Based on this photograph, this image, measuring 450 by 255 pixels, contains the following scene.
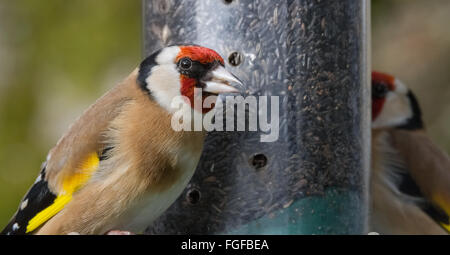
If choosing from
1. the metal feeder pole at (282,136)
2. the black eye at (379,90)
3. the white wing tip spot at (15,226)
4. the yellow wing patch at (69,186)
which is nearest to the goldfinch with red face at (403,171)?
the black eye at (379,90)

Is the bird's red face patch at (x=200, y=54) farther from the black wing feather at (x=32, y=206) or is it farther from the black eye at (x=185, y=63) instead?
the black wing feather at (x=32, y=206)

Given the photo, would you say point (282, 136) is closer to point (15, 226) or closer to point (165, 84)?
point (165, 84)

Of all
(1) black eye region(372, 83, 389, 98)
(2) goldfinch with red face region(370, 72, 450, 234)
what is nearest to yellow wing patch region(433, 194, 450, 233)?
(2) goldfinch with red face region(370, 72, 450, 234)

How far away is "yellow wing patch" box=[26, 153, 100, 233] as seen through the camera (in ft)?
12.5

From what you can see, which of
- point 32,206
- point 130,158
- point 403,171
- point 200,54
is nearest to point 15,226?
point 32,206

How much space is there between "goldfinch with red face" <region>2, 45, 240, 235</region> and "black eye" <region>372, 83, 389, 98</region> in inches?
80.2

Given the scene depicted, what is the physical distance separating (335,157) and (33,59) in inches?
123

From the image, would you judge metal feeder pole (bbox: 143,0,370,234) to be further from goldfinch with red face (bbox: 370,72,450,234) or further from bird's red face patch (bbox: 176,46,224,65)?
goldfinch with red face (bbox: 370,72,450,234)

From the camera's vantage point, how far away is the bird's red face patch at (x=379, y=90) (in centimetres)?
561

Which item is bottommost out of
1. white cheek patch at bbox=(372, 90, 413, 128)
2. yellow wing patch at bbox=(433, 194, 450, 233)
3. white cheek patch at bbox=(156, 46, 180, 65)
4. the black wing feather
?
yellow wing patch at bbox=(433, 194, 450, 233)

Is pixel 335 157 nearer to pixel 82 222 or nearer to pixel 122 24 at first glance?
pixel 82 222

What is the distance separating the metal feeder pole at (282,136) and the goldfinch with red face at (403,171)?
1.14 metres

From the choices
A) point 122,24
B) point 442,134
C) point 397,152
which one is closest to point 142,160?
point 397,152

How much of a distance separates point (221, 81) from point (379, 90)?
2125 mm
